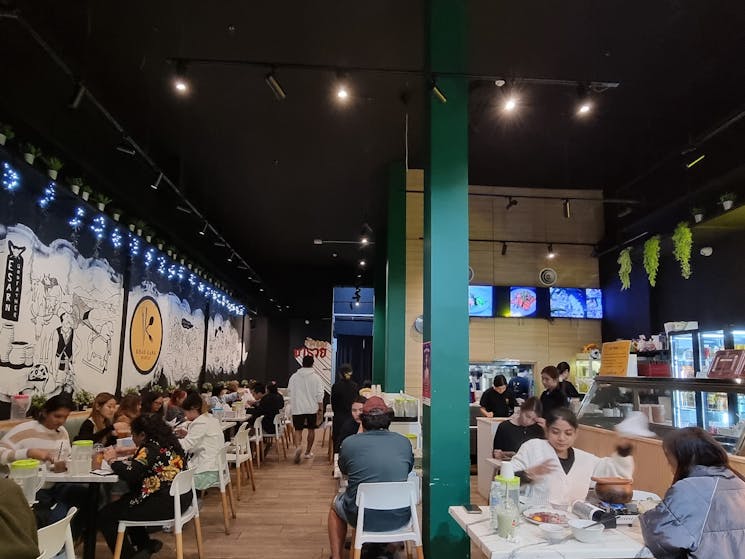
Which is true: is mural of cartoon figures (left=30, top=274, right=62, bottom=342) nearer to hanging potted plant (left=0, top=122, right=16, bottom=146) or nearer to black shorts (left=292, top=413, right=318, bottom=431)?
hanging potted plant (left=0, top=122, right=16, bottom=146)

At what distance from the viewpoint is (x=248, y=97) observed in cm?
662

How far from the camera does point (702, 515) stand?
2.18m

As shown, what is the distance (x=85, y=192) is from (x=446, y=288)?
468 centimetres

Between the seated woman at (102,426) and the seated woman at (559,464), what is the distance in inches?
147

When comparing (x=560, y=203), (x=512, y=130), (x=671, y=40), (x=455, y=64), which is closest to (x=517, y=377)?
(x=560, y=203)

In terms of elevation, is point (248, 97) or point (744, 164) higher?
point (248, 97)

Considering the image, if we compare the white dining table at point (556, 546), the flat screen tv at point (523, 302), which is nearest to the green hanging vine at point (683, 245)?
the flat screen tv at point (523, 302)

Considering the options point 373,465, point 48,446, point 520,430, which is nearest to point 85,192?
point 48,446

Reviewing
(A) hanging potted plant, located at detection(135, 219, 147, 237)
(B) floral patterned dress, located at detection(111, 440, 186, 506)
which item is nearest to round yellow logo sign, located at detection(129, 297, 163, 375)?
(A) hanging potted plant, located at detection(135, 219, 147, 237)

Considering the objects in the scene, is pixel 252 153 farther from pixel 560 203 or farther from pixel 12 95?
pixel 560 203

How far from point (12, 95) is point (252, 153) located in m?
3.76

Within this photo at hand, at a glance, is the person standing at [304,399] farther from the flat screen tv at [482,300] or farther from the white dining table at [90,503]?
the white dining table at [90,503]

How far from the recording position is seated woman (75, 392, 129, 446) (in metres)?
4.86

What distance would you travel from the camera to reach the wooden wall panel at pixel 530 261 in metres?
9.73
